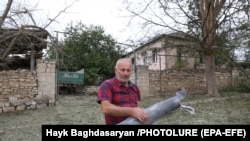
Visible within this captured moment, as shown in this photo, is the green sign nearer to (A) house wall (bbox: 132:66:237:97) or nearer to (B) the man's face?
(A) house wall (bbox: 132:66:237:97)

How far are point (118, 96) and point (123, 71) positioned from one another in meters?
0.25

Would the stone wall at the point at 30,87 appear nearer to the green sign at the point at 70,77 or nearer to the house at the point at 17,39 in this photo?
the house at the point at 17,39

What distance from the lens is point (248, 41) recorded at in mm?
17234

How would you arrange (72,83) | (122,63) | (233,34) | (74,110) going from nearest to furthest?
(122,63) → (74,110) → (233,34) → (72,83)

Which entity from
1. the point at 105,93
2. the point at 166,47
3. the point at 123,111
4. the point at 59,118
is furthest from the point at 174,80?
the point at 123,111

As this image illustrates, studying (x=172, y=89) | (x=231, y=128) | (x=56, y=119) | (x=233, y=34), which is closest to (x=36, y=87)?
(x=56, y=119)

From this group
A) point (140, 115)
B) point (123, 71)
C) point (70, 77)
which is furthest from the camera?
point (70, 77)

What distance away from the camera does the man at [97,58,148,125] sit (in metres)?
3.03

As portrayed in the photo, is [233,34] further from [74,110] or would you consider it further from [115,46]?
[115,46]

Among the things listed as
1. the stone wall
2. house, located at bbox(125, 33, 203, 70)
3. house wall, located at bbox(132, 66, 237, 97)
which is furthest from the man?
house, located at bbox(125, 33, 203, 70)

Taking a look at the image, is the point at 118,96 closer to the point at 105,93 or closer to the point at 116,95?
the point at 116,95

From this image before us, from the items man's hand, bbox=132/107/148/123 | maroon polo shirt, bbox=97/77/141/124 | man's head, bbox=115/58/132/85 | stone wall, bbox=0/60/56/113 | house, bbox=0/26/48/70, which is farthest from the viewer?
stone wall, bbox=0/60/56/113

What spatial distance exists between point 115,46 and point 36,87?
36.8 ft

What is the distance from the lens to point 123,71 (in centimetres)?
326
